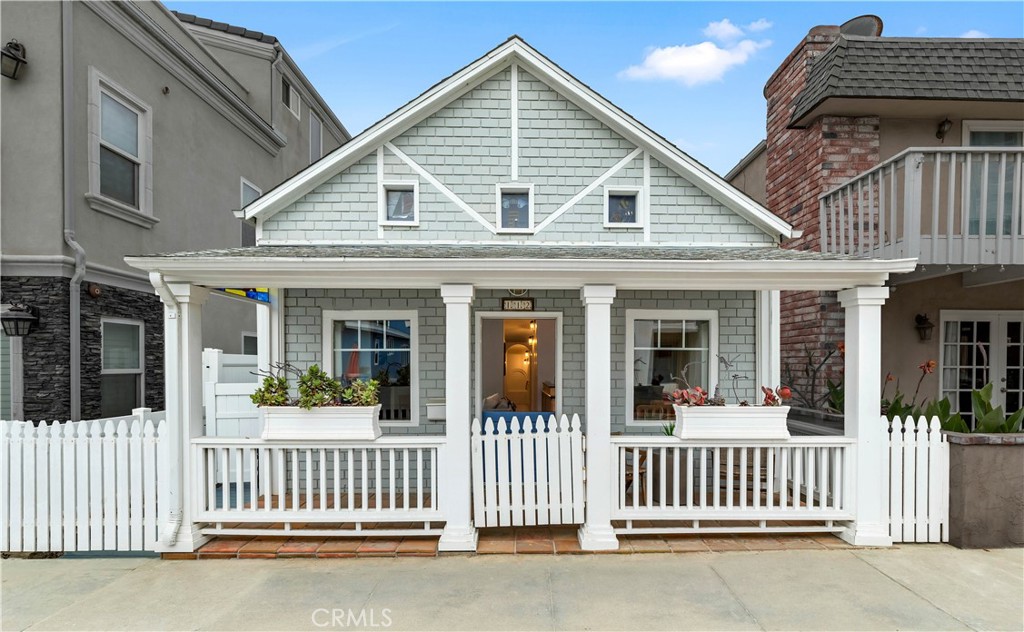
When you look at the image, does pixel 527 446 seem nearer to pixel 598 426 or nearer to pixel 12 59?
pixel 598 426

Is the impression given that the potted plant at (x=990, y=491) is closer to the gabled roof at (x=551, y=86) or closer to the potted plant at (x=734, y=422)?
the potted plant at (x=734, y=422)

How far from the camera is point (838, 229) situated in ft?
23.3

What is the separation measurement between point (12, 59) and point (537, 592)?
7683mm

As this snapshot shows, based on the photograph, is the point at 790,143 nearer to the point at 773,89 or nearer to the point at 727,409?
the point at 773,89

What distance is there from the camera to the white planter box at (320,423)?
15.0ft

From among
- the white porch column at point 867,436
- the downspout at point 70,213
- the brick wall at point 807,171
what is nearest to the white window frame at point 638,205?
the brick wall at point 807,171

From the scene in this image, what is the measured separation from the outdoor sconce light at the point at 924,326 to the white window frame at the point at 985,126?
2.50 meters

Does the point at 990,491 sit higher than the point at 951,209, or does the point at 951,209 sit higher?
the point at 951,209

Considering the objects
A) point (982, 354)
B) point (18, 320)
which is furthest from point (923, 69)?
point (18, 320)

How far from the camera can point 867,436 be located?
459 cm

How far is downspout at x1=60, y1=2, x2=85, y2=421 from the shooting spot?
572 cm

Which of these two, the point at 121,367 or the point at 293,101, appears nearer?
the point at 121,367

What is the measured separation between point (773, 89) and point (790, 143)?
1.24 meters

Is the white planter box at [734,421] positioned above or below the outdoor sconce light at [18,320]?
below
